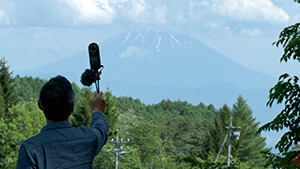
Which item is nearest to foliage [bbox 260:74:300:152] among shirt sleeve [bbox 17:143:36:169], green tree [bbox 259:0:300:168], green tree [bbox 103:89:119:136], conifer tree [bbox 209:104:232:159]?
green tree [bbox 259:0:300:168]

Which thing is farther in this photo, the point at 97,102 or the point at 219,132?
the point at 219,132

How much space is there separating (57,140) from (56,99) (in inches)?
9.0

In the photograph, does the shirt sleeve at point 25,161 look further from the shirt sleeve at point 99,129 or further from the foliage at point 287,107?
the foliage at point 287,107

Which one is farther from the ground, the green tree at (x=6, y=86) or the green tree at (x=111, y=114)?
the green tree at (x=6, y=86)

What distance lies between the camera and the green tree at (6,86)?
184 feet

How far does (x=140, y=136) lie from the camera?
59.1 metres

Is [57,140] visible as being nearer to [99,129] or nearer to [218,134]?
[99,129]

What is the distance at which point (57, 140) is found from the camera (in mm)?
2834

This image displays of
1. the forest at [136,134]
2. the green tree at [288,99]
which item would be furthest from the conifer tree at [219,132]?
the green tree at [288,99]

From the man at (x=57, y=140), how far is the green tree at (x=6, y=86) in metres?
55.1

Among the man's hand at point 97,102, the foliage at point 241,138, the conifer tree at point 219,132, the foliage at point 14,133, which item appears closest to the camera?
the man's hand at point 97,102

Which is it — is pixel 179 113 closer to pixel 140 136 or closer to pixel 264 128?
pixel 140 136

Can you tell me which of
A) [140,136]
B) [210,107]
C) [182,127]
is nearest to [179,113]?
[210,107]

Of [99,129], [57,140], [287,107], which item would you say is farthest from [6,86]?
[57,140]
